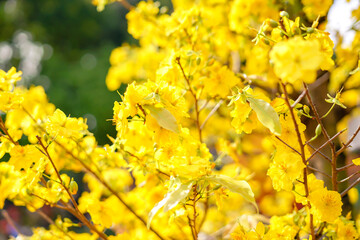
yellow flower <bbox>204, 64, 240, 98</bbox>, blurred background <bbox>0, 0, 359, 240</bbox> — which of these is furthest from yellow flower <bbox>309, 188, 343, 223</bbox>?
blurred background <bbox>0, 0, 359, 240</bbox>

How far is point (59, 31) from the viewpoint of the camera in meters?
7.52

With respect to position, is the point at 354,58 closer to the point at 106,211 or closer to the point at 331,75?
the point at 331,75

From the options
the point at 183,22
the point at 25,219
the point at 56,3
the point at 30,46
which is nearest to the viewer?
the point at 183,22

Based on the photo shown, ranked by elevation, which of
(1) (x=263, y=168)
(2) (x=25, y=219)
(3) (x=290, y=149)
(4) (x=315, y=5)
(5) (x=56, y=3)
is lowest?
(2) (x=25, y=219)

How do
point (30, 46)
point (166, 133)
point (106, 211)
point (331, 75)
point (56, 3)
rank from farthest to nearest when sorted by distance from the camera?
point (56, 3), point (30, 46), point (331, 75), point (106, 211), point (166, 133)

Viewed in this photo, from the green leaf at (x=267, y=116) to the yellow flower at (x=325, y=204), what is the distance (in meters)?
0.20

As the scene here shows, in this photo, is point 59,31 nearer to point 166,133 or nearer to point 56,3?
point 56,3

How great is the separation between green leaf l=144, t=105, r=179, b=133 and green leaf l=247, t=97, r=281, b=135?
0.11m

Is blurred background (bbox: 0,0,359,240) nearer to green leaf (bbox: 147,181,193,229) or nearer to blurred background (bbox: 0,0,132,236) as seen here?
blurred background (bbox: 0,0,132,236)

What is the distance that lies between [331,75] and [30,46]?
6.86m

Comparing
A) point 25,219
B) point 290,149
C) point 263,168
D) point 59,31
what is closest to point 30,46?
point 59,31

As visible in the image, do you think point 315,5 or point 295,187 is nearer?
point 295,187

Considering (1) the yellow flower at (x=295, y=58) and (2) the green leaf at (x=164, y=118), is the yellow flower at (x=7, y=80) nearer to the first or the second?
(2) the green leaf at (x=164, y=118)

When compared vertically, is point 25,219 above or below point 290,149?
below
